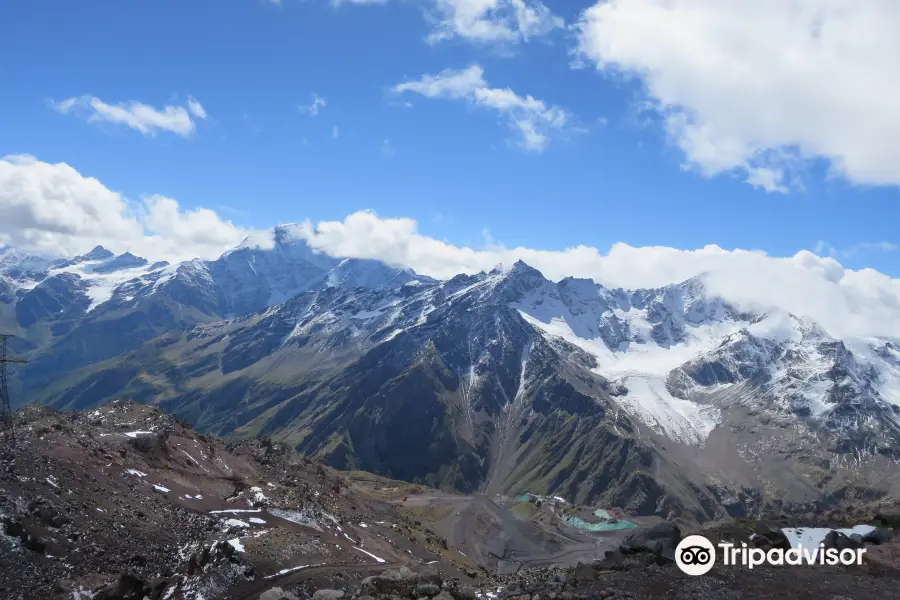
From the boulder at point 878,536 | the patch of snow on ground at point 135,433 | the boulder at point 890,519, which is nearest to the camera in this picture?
the boulder at point 878,536

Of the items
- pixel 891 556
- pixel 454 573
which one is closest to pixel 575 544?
pixel 454 573

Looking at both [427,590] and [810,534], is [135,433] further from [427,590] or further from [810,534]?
[810,534]

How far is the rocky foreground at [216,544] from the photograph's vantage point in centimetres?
4797

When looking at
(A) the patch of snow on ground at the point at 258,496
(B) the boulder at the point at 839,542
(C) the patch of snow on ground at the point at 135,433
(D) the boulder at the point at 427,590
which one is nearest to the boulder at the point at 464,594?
(D) the boulder at the point at 427,590

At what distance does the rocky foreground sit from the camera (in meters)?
48.0

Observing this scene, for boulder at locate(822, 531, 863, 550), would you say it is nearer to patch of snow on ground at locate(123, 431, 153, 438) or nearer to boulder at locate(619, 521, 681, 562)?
boulder at locate(619, 521, 681, 562)

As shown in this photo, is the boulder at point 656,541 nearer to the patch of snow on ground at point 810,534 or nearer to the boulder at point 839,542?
the patch of snow on ground at point 810,534

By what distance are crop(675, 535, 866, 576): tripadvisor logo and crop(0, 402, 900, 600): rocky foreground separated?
38.5 inches

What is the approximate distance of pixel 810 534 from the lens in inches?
2421

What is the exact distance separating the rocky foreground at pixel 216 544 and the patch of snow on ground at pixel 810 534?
61.0 inches

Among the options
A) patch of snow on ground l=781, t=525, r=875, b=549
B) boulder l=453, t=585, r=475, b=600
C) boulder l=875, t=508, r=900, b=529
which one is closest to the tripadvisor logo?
patch of snow on ground l=781, t=525, r=875, b=549

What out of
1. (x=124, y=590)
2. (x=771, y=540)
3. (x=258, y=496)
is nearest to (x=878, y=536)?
(x=771, y=540)

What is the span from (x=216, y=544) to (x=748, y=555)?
148 feet

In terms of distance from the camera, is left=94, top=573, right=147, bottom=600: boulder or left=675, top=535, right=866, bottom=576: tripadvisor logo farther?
left=675, top=535, right=866, bottom=576: tripadvisor logo
